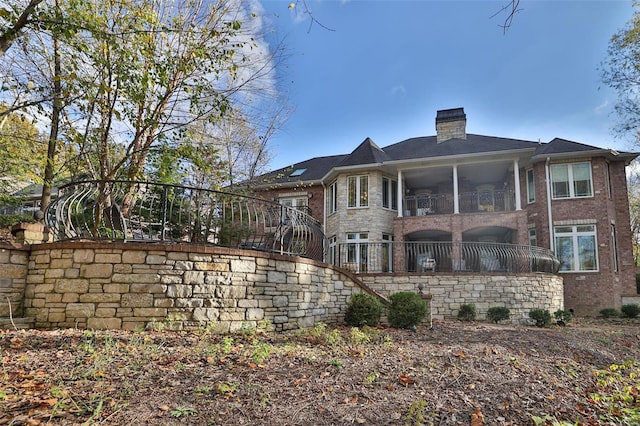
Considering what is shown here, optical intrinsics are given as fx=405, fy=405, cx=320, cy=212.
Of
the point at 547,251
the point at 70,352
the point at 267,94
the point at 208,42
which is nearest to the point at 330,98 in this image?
the point at 267,94

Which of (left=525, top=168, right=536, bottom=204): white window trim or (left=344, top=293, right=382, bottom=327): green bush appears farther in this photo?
(left=525, top=168, right=536, bottom=204): white window trim

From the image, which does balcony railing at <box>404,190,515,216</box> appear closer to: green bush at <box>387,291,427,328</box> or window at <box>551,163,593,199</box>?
window at <box>551,163,593,199</box>

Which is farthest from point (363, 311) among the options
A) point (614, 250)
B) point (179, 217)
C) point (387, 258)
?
point (614, 250)

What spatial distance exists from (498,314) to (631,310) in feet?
19.7

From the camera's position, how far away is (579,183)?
1514 centimetres

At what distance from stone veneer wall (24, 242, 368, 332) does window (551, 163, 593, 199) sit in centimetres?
1356

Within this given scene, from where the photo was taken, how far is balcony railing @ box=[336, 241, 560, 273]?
41.2ft

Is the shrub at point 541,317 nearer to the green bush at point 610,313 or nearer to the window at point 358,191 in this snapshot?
the green bush at point 610,313

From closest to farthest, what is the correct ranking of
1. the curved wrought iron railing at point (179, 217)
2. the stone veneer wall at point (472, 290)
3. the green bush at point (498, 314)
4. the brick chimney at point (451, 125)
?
the curved wrought iron railing at point (179, 217) → the green bush at point (498, 314) → the stone veneer wall at point (472, 290) → the brick chimney at point (451, 125)

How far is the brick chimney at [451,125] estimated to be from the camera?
59.1 ft

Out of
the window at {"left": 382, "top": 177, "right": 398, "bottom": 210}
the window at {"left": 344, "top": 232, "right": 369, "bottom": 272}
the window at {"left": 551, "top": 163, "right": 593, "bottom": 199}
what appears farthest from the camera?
the window at {"left": 382, "top": 177, "right": 398, "bottom": 210}

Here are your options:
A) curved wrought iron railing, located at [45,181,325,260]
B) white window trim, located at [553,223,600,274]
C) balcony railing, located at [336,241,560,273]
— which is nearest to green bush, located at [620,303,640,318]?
white window trim, located at [553,223,600,274]

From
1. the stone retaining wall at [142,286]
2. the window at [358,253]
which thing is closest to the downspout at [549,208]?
the window at [358,253]

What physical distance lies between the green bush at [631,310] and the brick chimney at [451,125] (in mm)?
8753
